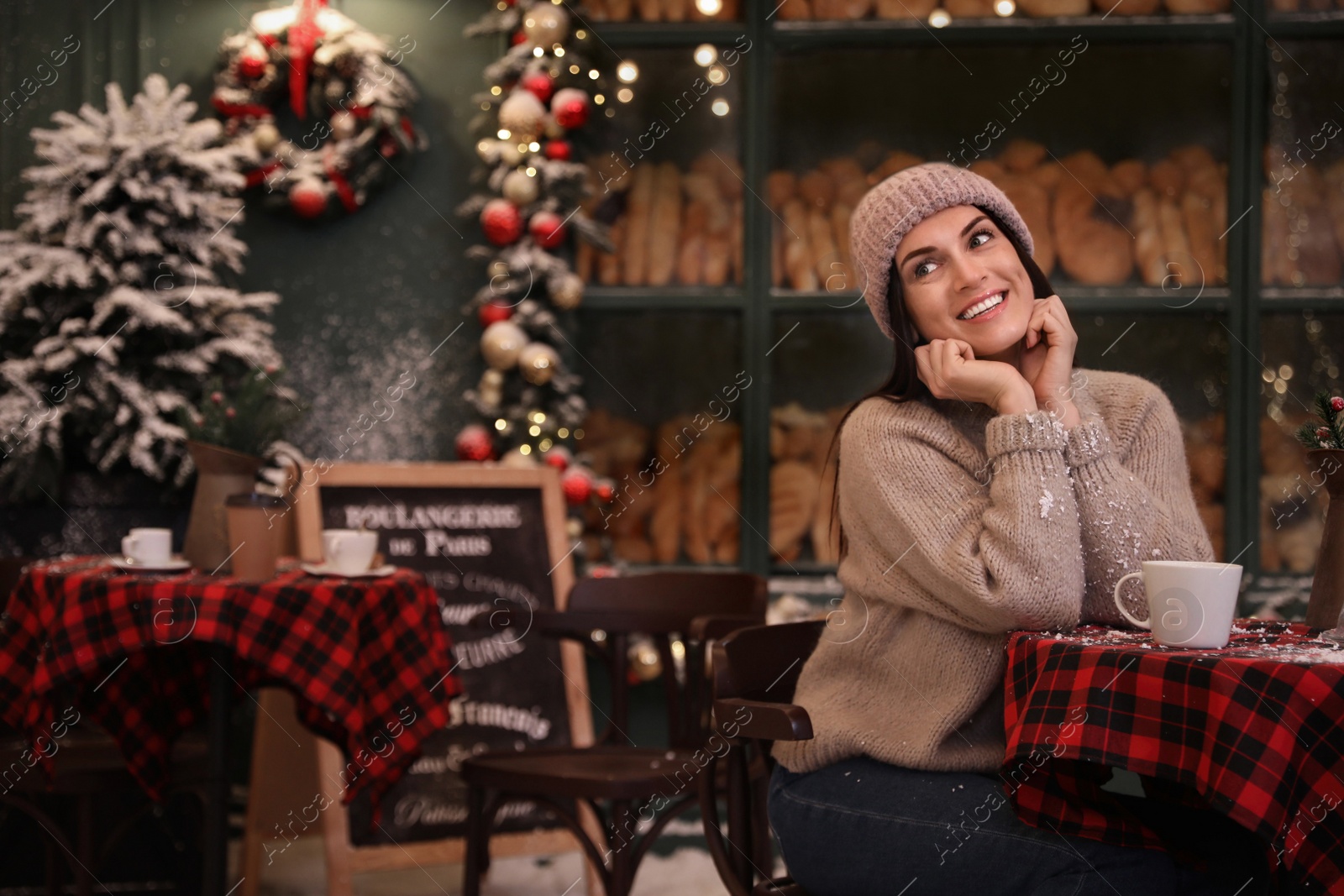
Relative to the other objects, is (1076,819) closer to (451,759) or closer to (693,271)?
(451,759)

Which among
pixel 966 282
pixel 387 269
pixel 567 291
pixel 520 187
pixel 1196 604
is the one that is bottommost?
pixel 1196 604

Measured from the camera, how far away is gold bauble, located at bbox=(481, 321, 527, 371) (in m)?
3.44

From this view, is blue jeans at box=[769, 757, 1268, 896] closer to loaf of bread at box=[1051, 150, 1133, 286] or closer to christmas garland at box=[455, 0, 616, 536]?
christmas garland at box=[455, 0, 616, 536]

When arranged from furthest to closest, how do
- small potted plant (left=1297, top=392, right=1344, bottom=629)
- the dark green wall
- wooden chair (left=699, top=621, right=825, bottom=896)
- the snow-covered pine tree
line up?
the dark green wall
the snow-covered pine tree
wooden chair (left=699, top=621, right=825, bottom=896)
small potted plant (left=1297, top=392, right=1344, bottom=629)

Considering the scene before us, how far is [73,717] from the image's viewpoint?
102 inches

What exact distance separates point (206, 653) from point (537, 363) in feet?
4.22

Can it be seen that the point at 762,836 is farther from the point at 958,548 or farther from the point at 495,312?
the point at 495,312

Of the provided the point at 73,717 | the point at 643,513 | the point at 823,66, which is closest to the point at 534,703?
the point at 643,513

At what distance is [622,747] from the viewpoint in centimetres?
250

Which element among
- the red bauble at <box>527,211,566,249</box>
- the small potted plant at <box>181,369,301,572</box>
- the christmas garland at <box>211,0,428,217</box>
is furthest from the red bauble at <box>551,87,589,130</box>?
the small potted plant at <box>181,369,301,572</box>

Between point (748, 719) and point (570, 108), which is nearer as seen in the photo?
point (748, 719)

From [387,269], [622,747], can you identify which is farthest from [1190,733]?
[387,269]

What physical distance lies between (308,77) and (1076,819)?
3264 mm

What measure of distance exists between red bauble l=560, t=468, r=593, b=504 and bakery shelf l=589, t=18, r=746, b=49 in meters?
1.36
